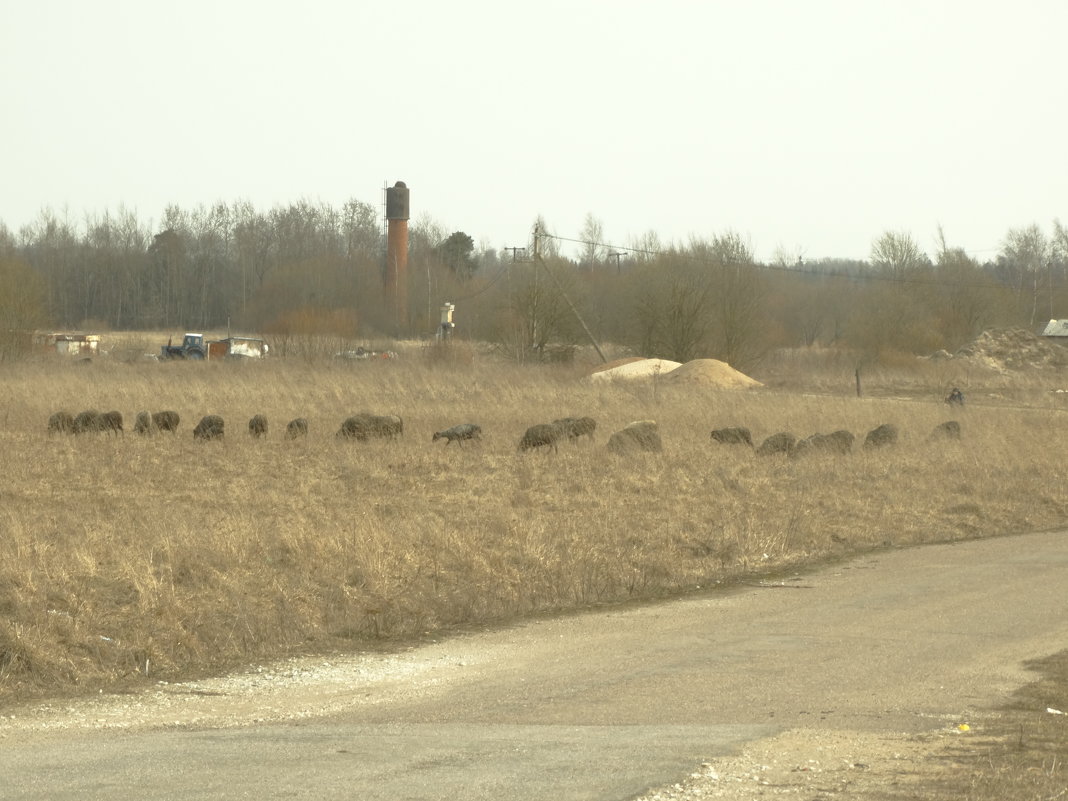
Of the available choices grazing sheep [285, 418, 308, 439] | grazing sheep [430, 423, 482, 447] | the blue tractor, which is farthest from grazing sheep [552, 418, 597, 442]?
the blue tractor

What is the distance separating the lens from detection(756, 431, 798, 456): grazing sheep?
75.5 feet

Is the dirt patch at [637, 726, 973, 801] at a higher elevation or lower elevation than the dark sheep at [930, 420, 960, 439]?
lower

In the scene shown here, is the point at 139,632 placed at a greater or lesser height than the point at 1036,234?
lesser

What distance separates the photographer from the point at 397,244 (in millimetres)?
80125

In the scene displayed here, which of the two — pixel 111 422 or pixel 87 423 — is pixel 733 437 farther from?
pixel 87 423

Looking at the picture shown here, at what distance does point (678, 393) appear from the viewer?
1395 inches

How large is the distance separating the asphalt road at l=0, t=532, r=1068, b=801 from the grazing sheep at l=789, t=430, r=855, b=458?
411 inches

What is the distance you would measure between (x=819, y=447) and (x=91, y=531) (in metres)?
14.5

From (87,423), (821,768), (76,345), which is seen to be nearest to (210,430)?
(87,423)

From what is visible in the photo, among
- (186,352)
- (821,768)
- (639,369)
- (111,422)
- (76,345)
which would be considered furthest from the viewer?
(76,345)

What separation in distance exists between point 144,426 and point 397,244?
56109 mm

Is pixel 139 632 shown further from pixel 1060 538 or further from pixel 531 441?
pixel 531 441

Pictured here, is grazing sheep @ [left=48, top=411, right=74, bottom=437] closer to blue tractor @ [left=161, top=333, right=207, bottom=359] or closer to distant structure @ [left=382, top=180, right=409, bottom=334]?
blue tractor @ [left=161, top=333, right=207, bottom=359]

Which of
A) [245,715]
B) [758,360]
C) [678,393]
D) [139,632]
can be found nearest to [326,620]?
[139,632]
